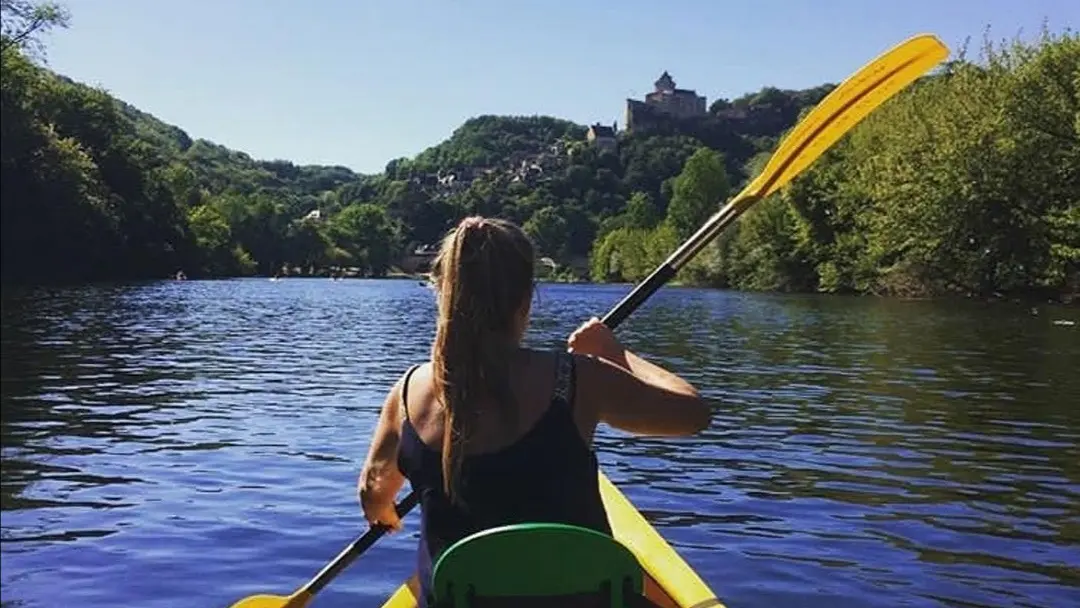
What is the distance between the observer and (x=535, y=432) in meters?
2.97

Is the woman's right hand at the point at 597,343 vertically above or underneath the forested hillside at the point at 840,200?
underneath

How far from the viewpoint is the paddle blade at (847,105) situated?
19.1 ft

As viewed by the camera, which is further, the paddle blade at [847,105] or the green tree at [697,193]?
the green tree at [697,193]

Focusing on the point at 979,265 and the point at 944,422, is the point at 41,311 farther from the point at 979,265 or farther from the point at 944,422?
the point at 979,265

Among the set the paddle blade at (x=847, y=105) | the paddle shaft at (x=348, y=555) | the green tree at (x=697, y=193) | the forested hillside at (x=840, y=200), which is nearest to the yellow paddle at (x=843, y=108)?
the paddle blade at (x=847, y=105)

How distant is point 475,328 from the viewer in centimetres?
300

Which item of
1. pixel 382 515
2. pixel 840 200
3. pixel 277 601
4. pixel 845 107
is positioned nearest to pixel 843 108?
pixel 845 107

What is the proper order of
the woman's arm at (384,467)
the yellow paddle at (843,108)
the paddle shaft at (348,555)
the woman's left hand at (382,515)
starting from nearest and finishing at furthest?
the woman's arm at (384,467)
the woman's left hand at (382,515)
the paddle shaft at (348,555)
the yellow paddle at (843,108)

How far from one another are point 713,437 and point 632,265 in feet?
313

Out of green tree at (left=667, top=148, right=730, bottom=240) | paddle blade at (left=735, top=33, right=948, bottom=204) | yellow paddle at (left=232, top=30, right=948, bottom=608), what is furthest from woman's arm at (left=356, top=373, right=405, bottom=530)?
green tree at (left=667, top=148, right=730, bottom=240)

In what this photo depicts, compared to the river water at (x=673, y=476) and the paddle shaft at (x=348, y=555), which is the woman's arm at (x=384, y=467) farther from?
the river water at (x=673, y=476)

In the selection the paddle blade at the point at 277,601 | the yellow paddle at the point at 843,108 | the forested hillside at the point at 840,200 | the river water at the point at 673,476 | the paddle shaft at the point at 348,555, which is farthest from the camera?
the forested hillside at the point at 840,200

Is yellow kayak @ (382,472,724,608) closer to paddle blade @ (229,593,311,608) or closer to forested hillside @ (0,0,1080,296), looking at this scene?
paddle blade @ (229,593,311,608)

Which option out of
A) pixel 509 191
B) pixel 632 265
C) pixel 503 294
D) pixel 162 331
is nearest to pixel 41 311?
pixel 162 331
